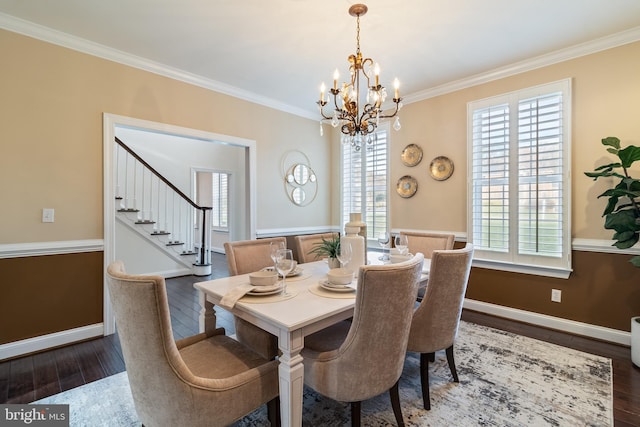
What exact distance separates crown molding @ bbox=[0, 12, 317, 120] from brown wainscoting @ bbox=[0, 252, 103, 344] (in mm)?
1901

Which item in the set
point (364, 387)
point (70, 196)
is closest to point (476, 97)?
point (364, 387)

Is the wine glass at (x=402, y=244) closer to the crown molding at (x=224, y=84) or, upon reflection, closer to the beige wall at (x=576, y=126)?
the beige wall at (x=576, y=126)

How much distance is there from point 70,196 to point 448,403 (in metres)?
3.49

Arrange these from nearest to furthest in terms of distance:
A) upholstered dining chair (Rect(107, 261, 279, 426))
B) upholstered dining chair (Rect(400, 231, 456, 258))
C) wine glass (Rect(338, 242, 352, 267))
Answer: upholstered dining chair (Rect(107, 261, 279, 426)) → wine glass (Rect(338, 242, 352, 267)) → upholstered dining chair (Rect(400, 231, 456, 258))

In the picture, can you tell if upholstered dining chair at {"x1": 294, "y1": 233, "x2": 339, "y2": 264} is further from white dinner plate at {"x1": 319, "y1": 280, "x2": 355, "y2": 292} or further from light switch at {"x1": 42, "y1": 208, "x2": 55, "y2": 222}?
light switch at {"x1": 42, "y1": 208, "x2": 55, "y2": 222}

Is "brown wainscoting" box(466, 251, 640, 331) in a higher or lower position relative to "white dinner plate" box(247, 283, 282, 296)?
lower

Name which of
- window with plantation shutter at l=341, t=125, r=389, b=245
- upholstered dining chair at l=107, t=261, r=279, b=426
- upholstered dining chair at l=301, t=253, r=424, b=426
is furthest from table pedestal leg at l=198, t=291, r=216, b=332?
window with plantation shutter at l=341, t=125, r=389, b=245

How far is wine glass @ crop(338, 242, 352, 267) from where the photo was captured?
6.01 ft

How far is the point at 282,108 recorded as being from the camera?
429cm

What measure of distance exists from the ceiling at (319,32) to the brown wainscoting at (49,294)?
1.96m

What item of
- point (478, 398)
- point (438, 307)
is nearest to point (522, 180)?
point (438, 307)

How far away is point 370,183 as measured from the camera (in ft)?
14.8

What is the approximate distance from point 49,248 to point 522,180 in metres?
4.63

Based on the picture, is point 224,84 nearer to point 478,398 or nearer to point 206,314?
point 206,314
